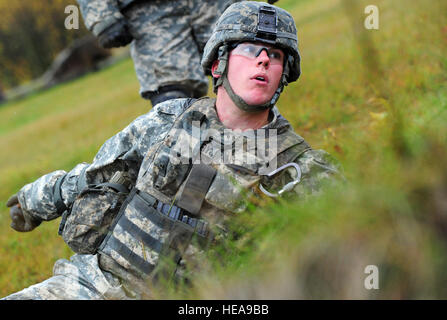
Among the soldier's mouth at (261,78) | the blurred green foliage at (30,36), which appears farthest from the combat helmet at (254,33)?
the blurred green foliage at (30,36)

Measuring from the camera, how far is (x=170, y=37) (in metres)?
4.35

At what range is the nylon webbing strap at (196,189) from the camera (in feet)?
7.93

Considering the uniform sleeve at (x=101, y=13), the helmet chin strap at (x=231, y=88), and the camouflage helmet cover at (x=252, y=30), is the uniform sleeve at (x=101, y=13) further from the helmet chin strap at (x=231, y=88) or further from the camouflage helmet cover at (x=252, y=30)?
the helmet chin strap at (x=231, y=88)

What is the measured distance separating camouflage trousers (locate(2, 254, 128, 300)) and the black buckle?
1505 mm

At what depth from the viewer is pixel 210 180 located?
7.95 feet

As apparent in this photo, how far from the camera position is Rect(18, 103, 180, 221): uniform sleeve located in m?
2.88

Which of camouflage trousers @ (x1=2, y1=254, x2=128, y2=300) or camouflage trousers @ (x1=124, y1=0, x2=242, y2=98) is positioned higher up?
camouflage trousers @ (x1=124, y1=0, x2=242, y2=98)

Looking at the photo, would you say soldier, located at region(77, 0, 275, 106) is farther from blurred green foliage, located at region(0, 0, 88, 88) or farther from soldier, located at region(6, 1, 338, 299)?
blurred green foliage, located at region(0, 0, 88, 88)

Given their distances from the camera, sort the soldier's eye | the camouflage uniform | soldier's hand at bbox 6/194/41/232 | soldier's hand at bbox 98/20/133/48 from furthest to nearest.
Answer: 1. the camouflage uniform
2. soldier's hand at bbox 98/20/133/48
3. soldier's hand at bbox 6/194/41/232
4. the soldier's eye

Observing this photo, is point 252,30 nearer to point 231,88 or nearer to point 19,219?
point 231,88

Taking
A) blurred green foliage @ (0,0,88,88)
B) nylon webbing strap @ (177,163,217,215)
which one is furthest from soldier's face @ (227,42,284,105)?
blurred green foliage @ (0,0,88,88)
